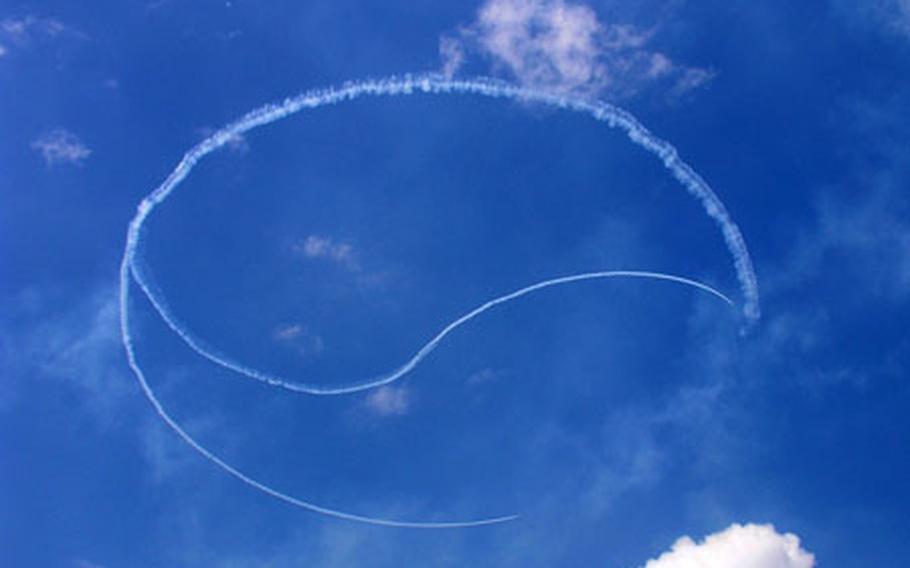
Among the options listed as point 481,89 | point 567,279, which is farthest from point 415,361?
point 481,89

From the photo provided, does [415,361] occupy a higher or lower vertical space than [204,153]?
lower

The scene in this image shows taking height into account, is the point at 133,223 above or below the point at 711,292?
above

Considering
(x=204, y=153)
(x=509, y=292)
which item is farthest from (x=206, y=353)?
(x=509, y=292)

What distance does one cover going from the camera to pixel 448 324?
277 ft

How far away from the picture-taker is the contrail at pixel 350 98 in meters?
84.4

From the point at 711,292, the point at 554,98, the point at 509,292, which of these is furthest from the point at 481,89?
the point at 711,292

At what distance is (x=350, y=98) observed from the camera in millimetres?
85438

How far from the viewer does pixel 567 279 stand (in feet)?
277

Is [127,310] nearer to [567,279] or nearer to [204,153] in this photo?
[204,153]

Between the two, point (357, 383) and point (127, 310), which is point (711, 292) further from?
point (127, 310)

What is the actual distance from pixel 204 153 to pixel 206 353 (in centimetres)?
1251

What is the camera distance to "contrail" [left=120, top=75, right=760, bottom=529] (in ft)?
277

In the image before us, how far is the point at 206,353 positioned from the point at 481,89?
2379 cm

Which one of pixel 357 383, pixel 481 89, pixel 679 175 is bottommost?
pixel 357 383
